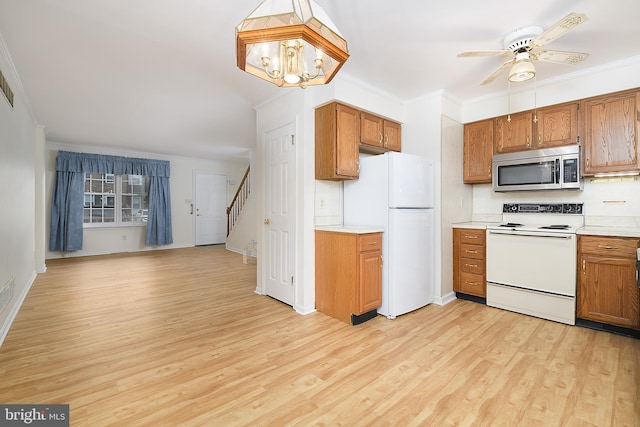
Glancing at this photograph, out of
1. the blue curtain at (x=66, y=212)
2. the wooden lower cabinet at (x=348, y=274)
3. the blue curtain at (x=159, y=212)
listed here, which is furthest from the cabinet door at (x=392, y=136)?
the blue curtain at (x=66, y=212)

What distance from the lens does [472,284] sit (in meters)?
3.43

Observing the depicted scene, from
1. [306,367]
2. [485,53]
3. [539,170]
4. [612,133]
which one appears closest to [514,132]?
[539,170]

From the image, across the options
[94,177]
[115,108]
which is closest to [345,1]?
[115,108]

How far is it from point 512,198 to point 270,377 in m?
3.42

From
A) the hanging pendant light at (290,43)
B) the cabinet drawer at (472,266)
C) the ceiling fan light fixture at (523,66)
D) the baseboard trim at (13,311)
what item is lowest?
the baseboard trim at (13,311)

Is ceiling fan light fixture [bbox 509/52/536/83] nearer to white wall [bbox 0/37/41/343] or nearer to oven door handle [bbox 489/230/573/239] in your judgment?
oven door handle [bbox 489/230/573/239]

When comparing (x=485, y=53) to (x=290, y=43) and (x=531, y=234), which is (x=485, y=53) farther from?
(x=531, y=234)

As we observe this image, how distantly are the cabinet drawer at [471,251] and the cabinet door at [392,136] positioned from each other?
4.67 feet

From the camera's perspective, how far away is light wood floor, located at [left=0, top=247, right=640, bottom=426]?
160 cm

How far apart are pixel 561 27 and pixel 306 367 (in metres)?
2.76

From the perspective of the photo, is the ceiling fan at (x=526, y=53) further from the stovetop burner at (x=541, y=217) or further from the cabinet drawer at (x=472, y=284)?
the cabinet drawer at (x=472, y=284)

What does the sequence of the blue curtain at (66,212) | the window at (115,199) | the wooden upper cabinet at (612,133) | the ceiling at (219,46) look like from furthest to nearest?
1. the window at (115,199)
2. the blue curtain at (66,212)
3. the wooden upper cabinet at (612,133)
4. the ceiling at (219,46)

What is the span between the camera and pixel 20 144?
3344 mm

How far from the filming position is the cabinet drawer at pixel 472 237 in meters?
3.38
